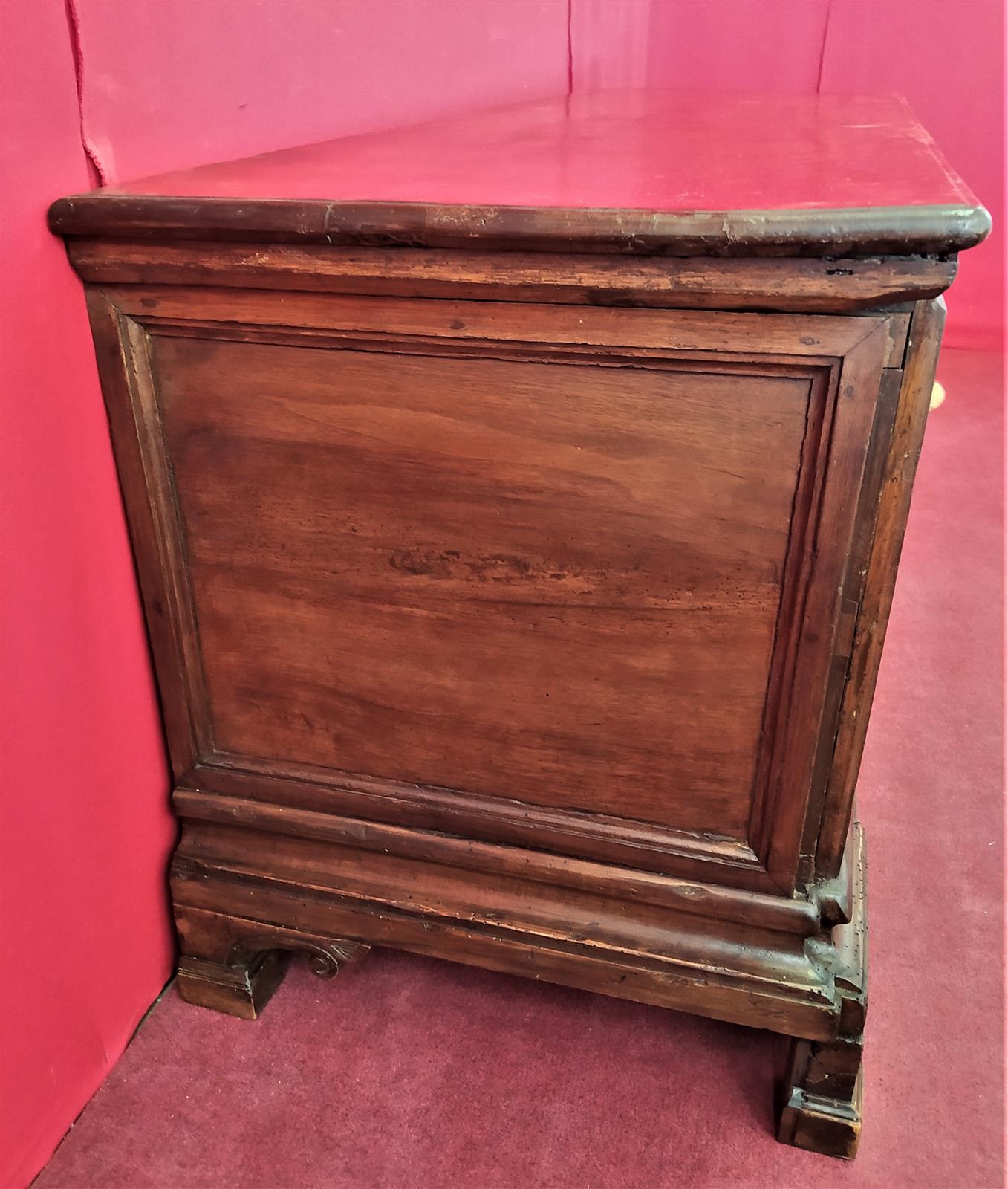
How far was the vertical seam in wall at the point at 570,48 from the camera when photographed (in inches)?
101

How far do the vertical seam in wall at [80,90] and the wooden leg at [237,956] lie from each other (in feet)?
2.64

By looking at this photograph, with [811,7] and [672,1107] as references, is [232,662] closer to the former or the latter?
[672,1107]

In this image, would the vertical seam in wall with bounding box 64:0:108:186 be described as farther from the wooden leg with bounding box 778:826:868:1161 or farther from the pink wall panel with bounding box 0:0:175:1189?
the wooden leg with bounding box 778:826:868:1161

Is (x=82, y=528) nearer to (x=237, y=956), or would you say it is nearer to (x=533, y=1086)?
(x=237, y=956)

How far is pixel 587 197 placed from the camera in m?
0.83

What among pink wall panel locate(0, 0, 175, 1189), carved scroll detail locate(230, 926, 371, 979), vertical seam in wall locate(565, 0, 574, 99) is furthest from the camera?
vertical seam in wall locate(565, 0, 574, 99)

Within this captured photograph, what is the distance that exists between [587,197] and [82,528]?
563mm

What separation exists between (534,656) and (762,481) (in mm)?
281

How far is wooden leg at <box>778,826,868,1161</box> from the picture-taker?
1038mm

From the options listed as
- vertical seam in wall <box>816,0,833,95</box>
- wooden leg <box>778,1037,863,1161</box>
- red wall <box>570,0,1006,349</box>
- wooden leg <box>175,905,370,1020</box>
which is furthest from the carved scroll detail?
vertical seam in wall <box>816,0,833,95</box>

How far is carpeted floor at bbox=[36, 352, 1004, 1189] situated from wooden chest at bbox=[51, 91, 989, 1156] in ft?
0.24

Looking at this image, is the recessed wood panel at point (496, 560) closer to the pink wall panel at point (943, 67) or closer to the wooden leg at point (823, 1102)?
the wooden leg at point (823, 1102)

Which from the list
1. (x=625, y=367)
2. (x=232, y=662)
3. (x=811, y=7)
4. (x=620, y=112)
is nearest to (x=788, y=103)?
(x=620, y=112)

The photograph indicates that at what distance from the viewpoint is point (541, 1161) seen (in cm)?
107
